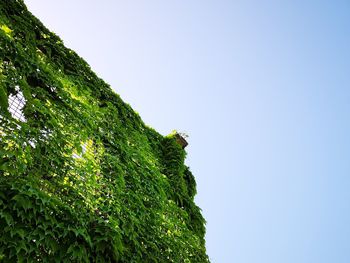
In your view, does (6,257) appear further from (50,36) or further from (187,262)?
(50,36)

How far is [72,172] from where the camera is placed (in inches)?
189

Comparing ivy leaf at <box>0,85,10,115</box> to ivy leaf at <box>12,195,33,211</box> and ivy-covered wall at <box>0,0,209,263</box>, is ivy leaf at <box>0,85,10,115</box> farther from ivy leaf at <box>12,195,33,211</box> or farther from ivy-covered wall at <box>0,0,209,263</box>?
ivy leaf at <box>12,195,33,211</box>

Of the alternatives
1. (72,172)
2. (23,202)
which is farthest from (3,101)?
(72,172)

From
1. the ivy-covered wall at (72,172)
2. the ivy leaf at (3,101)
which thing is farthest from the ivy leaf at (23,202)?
the ivy leaf at (3,101)

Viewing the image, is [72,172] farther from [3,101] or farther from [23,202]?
[3,101]

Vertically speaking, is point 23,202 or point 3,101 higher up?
point 3,101

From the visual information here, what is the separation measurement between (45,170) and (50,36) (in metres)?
3.44

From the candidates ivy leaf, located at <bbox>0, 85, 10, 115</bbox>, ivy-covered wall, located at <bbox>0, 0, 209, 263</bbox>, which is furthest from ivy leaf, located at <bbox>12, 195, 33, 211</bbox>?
ivy leaf, located at <bbox>0, 85, 10, 115</bbox>

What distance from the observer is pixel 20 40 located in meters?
5.52

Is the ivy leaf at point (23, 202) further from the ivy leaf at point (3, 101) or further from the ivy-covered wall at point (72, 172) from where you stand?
the ivy leaf at point (3, 101)

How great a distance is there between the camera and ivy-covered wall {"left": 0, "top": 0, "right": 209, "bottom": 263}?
3699mm

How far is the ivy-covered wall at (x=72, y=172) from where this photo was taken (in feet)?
12.1

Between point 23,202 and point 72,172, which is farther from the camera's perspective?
point 72,172

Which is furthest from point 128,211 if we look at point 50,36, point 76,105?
point 50,36
